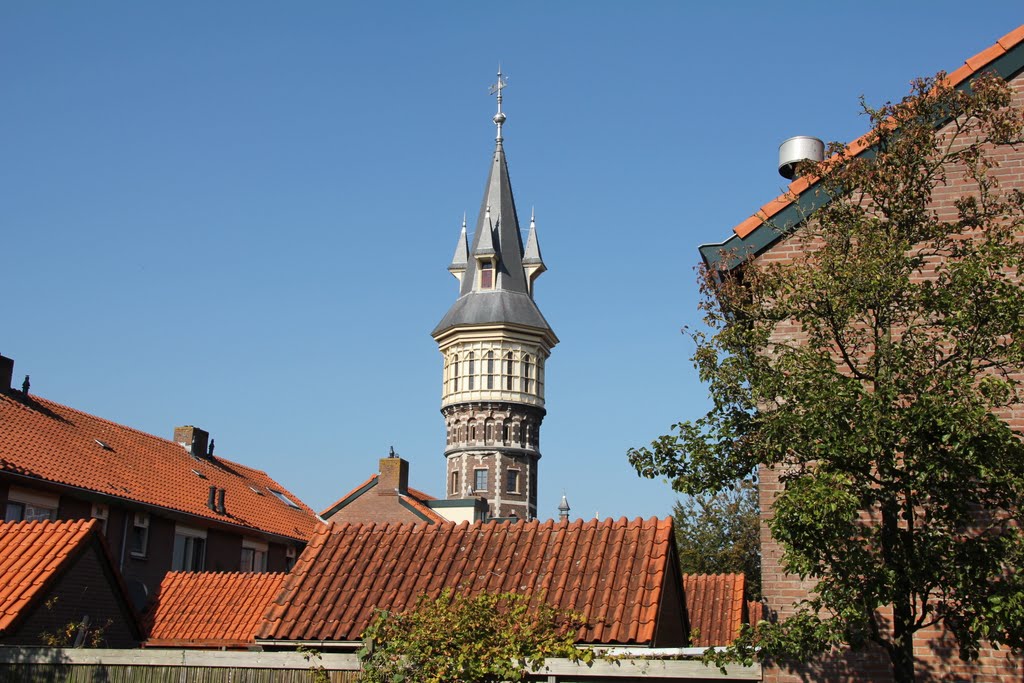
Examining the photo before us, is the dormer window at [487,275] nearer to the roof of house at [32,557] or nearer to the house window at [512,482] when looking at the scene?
the house window at [512,482]

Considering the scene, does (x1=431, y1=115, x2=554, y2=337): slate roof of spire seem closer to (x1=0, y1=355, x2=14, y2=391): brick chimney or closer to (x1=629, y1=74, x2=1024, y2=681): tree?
(x1=0, y1=355, x2=14, y2=391): brick chimney

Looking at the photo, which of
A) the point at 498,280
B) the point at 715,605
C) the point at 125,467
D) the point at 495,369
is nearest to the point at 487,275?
the point at 498,280

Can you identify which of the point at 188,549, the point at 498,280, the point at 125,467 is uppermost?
the point at 498,280

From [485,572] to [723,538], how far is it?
23527 millimetres

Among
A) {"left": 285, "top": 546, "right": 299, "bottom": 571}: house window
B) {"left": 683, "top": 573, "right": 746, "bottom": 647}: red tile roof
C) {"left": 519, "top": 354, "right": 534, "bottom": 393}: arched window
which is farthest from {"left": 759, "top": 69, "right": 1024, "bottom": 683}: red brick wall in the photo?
{"left": 519, "top": 354, "right": 534, "bottom": 393}: arched window

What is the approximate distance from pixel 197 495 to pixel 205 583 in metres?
7.08

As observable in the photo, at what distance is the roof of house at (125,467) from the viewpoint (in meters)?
26.1

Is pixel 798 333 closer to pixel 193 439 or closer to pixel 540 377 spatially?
pixel 193 439

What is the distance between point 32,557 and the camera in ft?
57.4

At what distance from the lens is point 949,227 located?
9.25 metres

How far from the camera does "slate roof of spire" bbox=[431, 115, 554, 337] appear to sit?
7431 centimetres

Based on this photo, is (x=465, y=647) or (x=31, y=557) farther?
(x=31, y=557)

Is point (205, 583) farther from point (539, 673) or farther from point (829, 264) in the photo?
point (829, 264)

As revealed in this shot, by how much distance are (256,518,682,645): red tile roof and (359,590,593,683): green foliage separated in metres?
3.19
